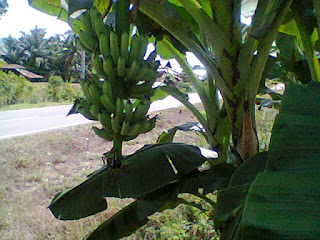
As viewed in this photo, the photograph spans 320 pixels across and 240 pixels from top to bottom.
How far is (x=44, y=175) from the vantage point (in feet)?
9.88

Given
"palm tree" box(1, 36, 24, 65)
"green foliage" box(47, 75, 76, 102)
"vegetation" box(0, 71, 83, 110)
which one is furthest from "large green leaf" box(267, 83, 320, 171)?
"palm tree" box(1, 36, 24, 65)

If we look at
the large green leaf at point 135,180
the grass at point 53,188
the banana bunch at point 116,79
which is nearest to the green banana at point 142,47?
the banana bunch at point 116,79

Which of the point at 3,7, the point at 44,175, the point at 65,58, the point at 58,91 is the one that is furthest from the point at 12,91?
the point at 65,58

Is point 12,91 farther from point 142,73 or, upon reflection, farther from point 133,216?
point 142,73

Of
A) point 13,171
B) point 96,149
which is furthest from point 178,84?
point 96,149

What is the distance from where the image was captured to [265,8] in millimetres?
833

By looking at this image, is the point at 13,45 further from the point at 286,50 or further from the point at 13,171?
the point at 286,50

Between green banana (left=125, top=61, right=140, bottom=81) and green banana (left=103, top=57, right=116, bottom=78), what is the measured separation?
32 millimetres

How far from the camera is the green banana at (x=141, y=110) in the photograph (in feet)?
2.23

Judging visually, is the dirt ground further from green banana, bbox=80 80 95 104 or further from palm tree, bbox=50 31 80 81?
palm tree, bbox=50 31 80 81

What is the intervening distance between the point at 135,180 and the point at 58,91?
1138 cm

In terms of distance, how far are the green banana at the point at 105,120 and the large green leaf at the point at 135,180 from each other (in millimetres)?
130

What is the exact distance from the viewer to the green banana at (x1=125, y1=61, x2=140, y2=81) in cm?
65

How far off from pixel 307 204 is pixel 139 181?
457mm
